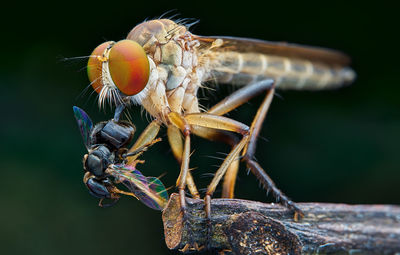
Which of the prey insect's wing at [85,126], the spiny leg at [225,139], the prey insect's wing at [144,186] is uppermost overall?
the prey insect's wing at [85,126]

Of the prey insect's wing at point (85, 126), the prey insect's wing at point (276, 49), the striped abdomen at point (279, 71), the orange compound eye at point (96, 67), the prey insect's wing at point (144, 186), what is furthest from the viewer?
the striped abdomen at point (279, 71)

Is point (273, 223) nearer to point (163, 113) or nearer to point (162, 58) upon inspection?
point (163, 113)

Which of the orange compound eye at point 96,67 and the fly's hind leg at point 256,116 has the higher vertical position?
the orange compound eye at point 96,67

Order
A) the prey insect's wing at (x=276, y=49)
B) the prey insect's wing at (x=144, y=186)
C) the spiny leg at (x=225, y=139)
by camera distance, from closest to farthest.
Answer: the prey insect's wing at (x=144, y=186), the spiny leg at (x=225, y=139), the prey insect's wing at (x=276, y=49)

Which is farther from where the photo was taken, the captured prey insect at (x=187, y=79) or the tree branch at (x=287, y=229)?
the captured prey insect at (x=187, y=79)

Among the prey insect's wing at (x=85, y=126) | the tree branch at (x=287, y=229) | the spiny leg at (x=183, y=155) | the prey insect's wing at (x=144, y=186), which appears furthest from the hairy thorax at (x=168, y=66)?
the tree branch at (x=287, y=229)

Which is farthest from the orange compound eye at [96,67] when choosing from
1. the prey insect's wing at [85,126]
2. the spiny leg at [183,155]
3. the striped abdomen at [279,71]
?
the striped abdomen at [279,71]

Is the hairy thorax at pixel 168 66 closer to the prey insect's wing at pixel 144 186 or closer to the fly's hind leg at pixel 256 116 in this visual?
the fly's hind leg at pixel 256 116

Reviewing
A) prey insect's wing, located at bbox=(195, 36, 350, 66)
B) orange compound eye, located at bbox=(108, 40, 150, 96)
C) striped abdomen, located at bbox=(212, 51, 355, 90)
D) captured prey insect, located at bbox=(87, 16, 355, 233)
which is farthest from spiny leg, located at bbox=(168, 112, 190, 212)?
striped abdomen, located at bbox=(212, 51, 355, 90)

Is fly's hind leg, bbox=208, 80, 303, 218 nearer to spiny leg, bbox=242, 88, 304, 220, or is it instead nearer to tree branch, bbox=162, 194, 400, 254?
spiny leg, bbox=242, 88, 304, 220

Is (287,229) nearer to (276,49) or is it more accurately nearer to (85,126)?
(85,126)
